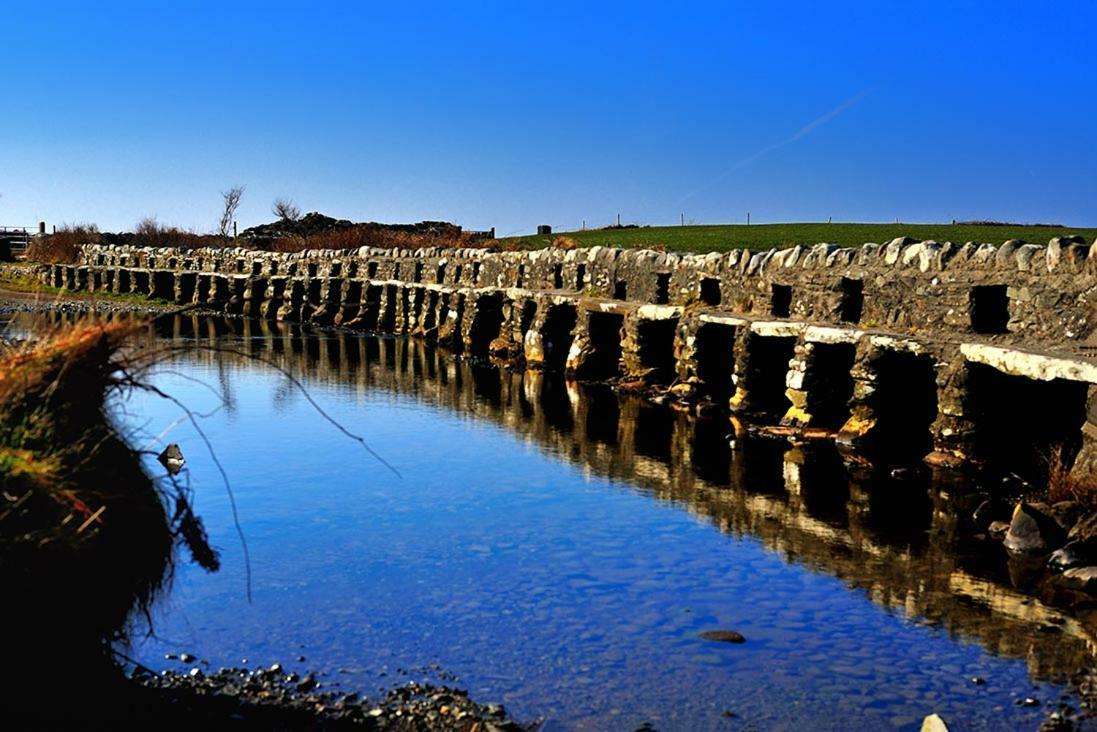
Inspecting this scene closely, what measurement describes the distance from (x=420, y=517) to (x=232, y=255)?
128ft

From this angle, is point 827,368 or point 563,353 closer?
point 827,368

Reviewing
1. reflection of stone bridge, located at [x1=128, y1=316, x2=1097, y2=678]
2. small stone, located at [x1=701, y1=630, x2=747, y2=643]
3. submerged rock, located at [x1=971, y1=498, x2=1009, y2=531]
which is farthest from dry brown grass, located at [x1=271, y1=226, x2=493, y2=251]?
small stone, located at [x1=701, y1=630, x2=747, y2=643]

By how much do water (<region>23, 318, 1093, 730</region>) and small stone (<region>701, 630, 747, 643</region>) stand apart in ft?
0.28

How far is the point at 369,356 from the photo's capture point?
30750mm

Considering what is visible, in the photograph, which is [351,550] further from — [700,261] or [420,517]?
[700,261]

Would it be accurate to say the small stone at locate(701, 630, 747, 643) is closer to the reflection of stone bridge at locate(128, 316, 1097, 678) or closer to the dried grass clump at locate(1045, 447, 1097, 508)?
the reflection of stone bridge at locate(128, 316, 1097, 678)

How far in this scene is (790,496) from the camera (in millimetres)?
14289

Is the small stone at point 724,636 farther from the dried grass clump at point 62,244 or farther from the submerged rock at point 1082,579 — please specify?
the dried grass clump at point 62,244

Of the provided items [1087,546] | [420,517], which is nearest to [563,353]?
[420,517]

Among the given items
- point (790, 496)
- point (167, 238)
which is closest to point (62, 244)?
point (167, 238)

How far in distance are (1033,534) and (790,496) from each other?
10.5ft

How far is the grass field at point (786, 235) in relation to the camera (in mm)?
40719

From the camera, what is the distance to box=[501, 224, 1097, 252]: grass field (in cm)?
4072

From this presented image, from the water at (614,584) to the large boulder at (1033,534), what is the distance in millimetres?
482
